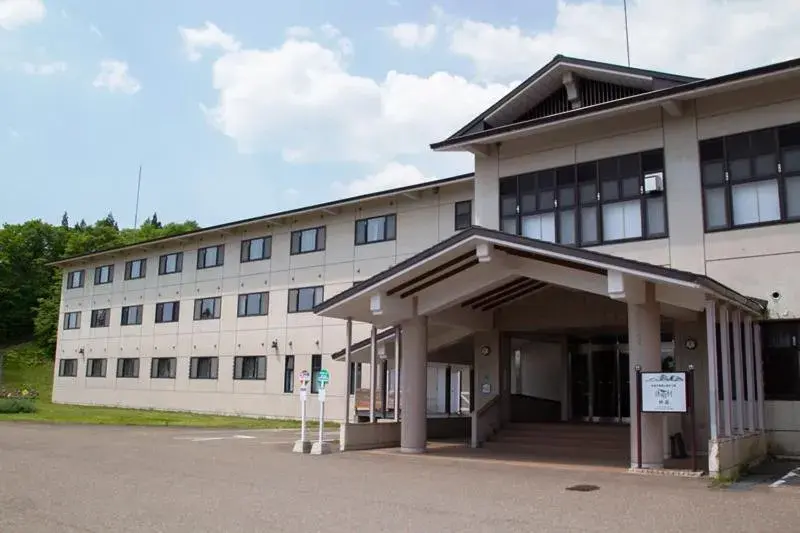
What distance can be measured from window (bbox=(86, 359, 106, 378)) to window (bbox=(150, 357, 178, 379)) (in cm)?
486

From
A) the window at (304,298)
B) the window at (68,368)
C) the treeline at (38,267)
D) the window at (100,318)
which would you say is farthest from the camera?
the treeline at (38,267)

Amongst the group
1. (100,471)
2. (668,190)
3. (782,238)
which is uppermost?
(668,190)

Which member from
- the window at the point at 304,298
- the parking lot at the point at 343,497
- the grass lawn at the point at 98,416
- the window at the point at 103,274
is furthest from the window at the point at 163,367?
the parking lot at the point at 343,497

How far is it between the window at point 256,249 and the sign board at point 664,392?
21668 mm

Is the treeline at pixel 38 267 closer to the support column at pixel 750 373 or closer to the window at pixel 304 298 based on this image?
the window at pixel 304 298

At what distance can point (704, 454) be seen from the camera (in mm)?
15312

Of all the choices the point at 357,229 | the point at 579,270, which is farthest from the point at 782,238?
the point at 357,229

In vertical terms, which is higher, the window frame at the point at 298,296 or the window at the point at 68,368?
the window frame at the point at 298,296

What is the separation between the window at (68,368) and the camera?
4262 cm

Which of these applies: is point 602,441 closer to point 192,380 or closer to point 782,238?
point 782,238

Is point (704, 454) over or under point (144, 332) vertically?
under

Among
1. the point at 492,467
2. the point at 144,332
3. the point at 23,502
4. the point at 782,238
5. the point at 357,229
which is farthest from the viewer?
the point at 144,332

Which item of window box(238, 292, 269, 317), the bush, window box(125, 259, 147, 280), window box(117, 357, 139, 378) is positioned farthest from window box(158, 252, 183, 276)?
the bush

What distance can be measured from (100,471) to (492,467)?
6787 millimetres
